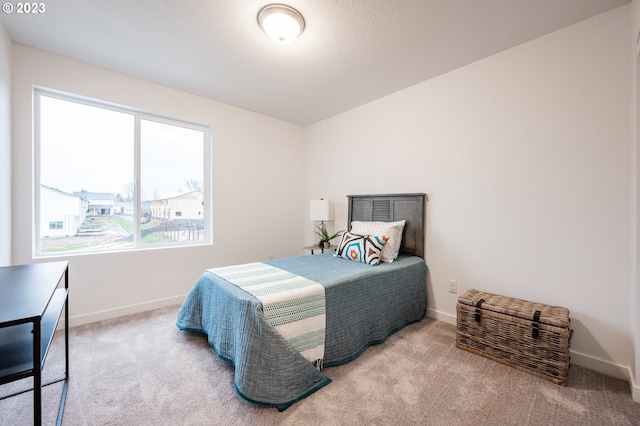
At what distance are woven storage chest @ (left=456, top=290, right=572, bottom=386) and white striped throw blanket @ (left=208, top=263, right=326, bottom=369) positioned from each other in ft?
4.05

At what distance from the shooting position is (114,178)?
2854 millimetres

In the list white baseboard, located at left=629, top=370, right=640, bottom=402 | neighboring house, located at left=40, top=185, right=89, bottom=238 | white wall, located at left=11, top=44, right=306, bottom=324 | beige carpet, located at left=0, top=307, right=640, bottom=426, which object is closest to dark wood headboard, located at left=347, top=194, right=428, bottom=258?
beige carpet, located at left=0, top=307, right=640, bottom=426

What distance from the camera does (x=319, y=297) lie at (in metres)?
1.84

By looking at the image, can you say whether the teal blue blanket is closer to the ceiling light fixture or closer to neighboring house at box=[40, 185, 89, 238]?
neighboring house at box=[40, 185, 89, 238]

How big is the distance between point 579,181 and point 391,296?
66.1 inches

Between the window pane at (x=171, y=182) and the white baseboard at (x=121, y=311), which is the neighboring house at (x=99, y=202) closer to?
the window pane at (x=171, y=182)

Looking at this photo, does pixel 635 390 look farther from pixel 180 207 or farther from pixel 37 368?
pixel 180 207

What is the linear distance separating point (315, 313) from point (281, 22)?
207 cm

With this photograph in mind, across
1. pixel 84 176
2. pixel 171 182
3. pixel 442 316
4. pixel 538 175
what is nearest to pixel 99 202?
pixel 84 176

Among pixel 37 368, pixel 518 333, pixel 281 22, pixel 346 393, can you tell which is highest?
pixel 281 22

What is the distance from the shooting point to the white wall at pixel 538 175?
1817 mm

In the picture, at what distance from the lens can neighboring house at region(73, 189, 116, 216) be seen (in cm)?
271

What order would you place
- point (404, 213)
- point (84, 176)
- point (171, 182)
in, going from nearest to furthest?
point (84, 176)
point (404, 213)
point (171, 182)

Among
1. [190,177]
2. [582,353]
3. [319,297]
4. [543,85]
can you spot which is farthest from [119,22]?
[582,353]
